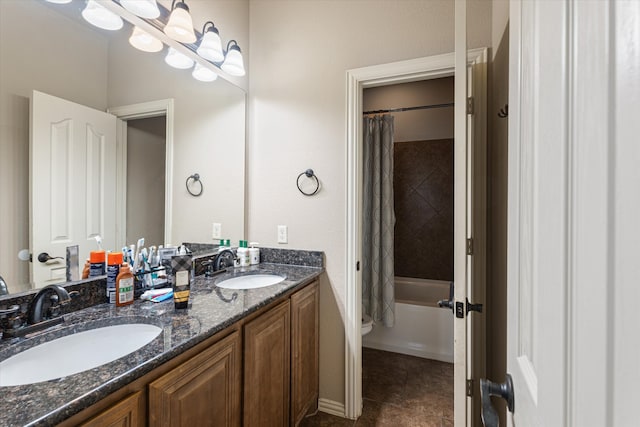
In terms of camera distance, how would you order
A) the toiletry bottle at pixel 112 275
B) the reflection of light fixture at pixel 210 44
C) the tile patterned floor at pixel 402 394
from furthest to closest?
the tile patterned floor at pixel 402 394, the reflection of light fixture at pixel 210 44, the toiletry bottle at pixel 112 275

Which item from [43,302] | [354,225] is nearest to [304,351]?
[354,225]

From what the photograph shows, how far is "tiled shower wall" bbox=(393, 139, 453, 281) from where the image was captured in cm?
327

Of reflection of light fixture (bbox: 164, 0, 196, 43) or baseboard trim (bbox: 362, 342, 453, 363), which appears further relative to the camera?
baseboard trim (bbox: 362, 342, 453, 363)

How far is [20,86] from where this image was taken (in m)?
1.00

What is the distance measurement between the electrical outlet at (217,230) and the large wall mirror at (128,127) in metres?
0.03

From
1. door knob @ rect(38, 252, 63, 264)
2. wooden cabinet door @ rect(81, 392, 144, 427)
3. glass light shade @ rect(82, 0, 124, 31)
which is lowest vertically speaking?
wooden cabinet door @ rect(81, 392, 144, 427)

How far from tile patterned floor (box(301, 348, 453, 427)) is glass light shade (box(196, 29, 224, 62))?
2291 millimetres

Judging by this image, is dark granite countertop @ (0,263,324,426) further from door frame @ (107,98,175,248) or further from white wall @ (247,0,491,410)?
white wall @ (247,0,491,410)

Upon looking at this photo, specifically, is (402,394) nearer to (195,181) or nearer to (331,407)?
(331,407)

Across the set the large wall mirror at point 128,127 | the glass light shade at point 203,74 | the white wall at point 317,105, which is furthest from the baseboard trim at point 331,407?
the glass light shade at point 203,74

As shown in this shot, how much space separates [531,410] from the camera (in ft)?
1.58

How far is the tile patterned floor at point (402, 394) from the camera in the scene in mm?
1806

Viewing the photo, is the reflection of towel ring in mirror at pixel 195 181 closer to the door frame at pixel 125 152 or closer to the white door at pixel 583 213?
the door frame at pixel 125 152

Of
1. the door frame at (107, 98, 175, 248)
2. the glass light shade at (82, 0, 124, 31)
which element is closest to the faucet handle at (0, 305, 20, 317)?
the door frame at (107, 98, 175, 248)
